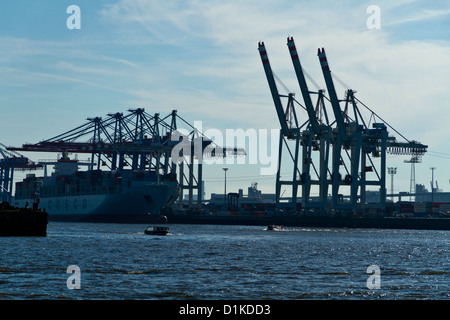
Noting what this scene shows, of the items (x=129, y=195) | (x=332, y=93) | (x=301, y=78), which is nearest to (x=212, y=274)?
(x=332, y=93)

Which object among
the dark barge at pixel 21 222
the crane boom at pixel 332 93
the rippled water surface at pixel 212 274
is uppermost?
the crane boom at pixel 332 93

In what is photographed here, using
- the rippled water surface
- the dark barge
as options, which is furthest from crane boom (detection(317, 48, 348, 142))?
the rippled water surface

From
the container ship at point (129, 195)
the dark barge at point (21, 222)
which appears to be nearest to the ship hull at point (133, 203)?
the container ship at point (129, 195)

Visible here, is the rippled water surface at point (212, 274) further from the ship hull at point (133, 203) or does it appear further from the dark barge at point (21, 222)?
the ship hull at point (133, 203)

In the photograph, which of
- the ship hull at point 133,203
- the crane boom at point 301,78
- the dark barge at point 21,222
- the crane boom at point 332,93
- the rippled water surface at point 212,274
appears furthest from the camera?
the ship hull at point 133,203

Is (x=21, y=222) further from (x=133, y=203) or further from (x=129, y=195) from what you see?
(x=133, y=203)

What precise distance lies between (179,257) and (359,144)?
342ft

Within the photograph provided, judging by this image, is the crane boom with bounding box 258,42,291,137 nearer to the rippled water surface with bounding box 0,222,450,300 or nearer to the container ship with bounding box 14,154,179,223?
the container ship with bounding box 14,154,179,223

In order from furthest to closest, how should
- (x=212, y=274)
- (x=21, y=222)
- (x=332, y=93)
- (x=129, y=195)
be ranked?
(x=129, y=195) < (x=332, y=93) < (x=21, y=222) < (x=212, y=274)

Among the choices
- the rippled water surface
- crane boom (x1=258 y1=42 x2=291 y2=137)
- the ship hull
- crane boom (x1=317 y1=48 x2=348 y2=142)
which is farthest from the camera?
the ship hull

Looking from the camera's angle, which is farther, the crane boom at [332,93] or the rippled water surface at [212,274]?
the crane boom at [332,93]
